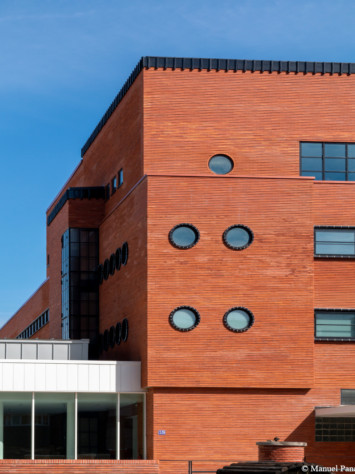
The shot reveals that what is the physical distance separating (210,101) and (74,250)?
13946 mm

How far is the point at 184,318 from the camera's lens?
143 feet

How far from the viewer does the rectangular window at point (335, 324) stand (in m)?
44.5

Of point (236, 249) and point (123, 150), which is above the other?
point (123, 150)

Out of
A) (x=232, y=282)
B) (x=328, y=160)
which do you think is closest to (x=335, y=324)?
(x=232, y=282)

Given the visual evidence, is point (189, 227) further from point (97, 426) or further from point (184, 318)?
point (97, 426)

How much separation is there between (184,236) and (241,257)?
2643mm

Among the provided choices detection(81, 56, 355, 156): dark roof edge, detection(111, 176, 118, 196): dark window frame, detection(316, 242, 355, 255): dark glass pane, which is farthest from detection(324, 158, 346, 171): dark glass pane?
detection(111, 176, 118, 196): dark window frame

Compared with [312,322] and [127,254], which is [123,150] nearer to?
[127,254]

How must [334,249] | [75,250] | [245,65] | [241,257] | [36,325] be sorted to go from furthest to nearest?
[36,325] < [75,250] < [245,65] < [334,249] < [241,257]

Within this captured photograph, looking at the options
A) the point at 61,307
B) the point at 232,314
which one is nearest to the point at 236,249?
the point at 232,314

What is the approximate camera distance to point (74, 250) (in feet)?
184

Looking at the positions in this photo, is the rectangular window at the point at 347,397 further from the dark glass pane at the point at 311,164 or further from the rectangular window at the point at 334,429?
the dark glass pane at the point at 311,164

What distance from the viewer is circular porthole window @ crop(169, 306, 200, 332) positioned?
143 feet

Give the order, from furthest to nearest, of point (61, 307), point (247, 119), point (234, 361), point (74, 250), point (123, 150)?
point (61, 307) → point (74, 250) → point (123, 150) → point (247, 119) → point (234, 361)
